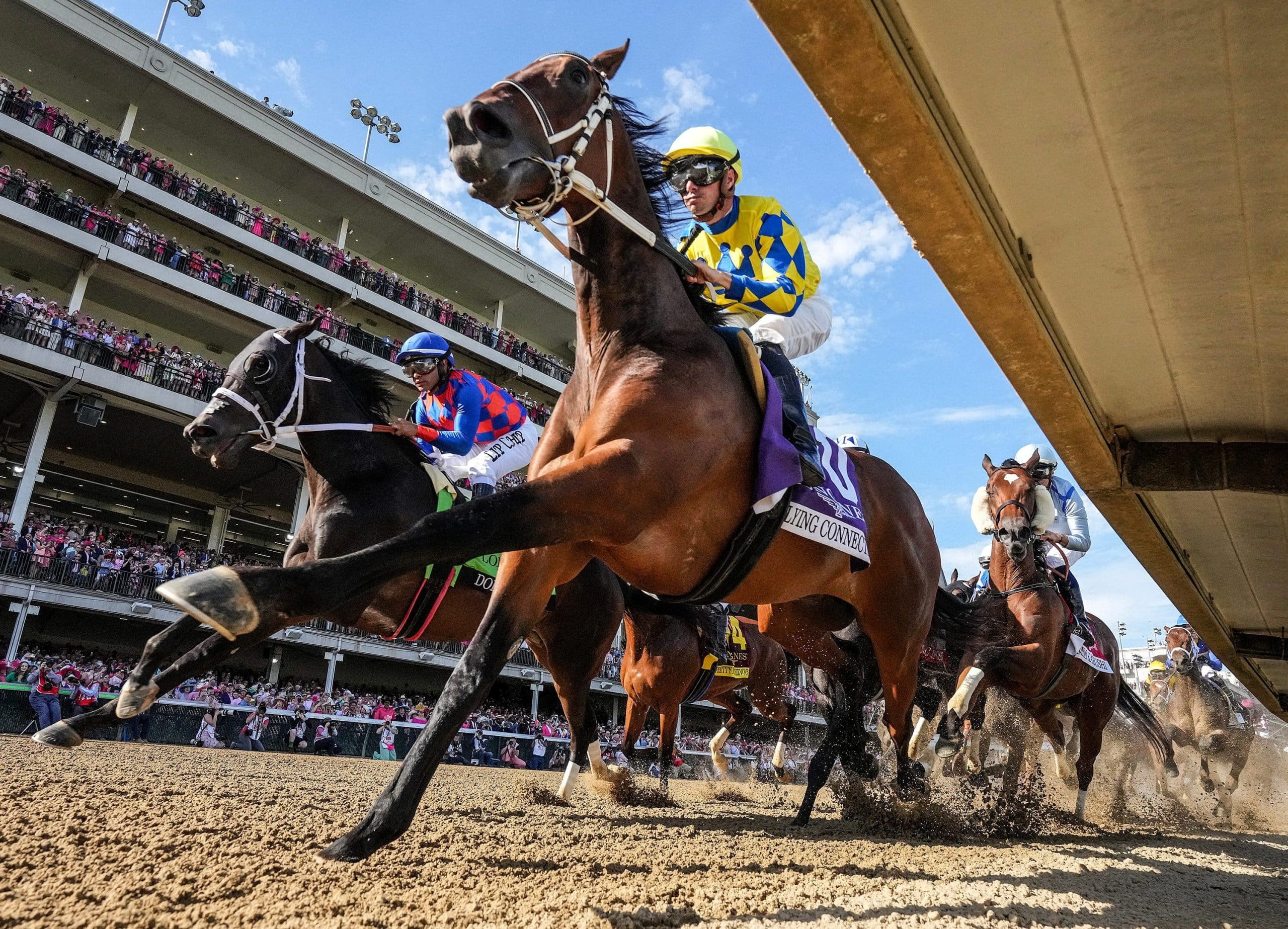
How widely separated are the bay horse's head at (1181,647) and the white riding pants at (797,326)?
1043 centimetres

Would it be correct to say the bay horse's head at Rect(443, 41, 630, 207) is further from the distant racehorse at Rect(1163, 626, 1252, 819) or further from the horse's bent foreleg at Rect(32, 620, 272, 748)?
the distant racehorse at Rect(1163, 626, 1252, 819)

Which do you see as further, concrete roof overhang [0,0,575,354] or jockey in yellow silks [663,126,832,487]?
concrete roof overhang [0,0,575,354]

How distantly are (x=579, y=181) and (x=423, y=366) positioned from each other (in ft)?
10.0

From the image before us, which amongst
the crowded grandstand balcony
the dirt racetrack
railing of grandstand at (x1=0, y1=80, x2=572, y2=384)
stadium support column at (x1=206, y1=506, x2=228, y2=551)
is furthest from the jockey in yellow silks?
stadium support column at (x1=206, y1=506, x2=228, y2=551)

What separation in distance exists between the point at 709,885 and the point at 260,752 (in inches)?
487

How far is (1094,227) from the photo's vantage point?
2689mm

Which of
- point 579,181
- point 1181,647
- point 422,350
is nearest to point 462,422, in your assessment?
point 422,350

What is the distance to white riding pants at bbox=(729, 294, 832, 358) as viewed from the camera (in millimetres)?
4305

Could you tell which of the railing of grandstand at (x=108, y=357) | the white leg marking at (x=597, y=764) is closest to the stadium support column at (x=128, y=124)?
the railing of grandstand at (x=108, y=357)

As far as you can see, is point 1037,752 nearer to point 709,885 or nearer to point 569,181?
point 709,885

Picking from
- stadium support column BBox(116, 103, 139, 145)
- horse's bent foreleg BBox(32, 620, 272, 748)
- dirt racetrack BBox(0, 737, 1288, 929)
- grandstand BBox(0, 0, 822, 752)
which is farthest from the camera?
stadium support column BBox(116, 103, 139, 145)

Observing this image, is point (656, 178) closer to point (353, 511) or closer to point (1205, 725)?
point (353, 511)

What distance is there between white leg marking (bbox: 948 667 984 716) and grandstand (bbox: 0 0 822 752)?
14.0 m

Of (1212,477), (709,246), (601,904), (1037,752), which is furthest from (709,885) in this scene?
(1037,752)
